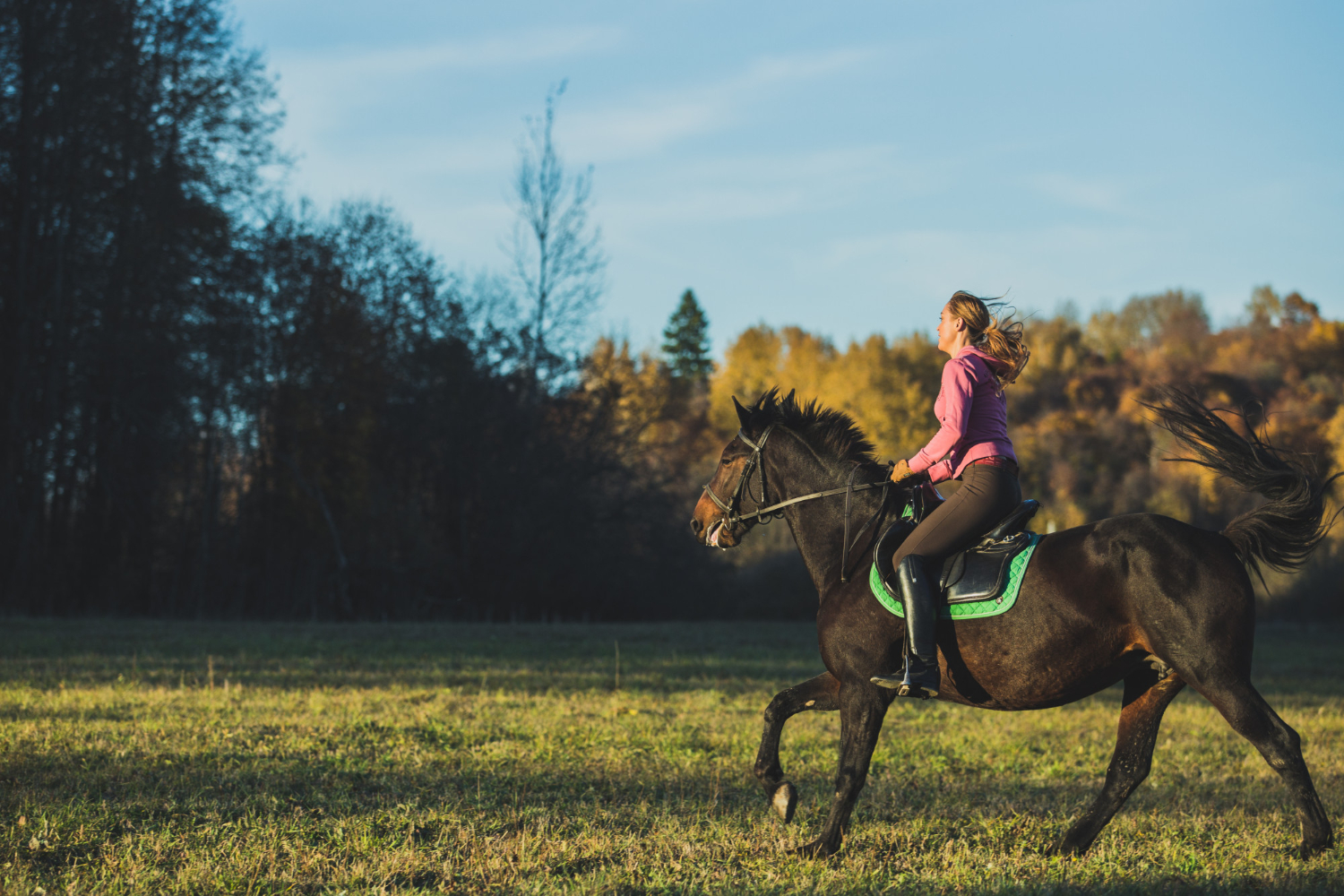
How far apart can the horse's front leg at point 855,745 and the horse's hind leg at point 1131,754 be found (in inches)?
46.8

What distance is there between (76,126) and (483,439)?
1206cm

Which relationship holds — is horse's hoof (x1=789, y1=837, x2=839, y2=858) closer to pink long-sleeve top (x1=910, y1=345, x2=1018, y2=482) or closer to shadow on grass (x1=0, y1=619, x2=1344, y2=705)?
pink long-sleeve top (x1=910, y1=345, x2=1018, y2=482)

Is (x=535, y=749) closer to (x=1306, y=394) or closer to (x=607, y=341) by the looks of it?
(x=607, y=341)

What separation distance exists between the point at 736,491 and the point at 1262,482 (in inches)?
112

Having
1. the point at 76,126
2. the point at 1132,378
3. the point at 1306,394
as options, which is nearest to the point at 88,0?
the point at 76,126

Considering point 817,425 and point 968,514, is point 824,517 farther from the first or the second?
point 968,514

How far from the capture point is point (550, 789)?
644cm

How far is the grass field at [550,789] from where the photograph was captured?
15.0 ft

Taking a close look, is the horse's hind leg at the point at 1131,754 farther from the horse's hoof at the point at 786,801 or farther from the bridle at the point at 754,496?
the bridle at the point at 754,496

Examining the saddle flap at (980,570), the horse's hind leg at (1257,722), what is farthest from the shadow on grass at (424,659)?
the horse's hind leg at (1257,722)

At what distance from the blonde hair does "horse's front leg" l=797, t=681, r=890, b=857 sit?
1771 millimetres

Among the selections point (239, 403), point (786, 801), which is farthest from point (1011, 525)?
point (239, 403)

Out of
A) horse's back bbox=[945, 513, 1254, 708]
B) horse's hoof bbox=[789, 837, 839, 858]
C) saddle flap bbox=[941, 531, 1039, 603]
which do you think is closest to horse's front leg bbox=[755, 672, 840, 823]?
horse's hoof bbox=[789, 837, 839, 858]

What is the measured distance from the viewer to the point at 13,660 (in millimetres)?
11633
